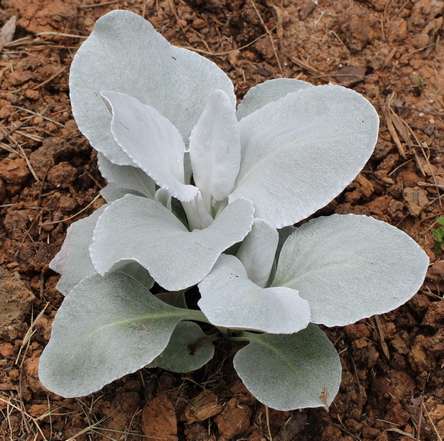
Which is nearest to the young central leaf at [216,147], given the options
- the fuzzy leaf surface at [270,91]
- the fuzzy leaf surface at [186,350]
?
the fuzzy leaf surface at [270,91]

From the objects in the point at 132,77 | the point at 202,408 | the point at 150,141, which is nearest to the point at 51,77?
the point at 132,77

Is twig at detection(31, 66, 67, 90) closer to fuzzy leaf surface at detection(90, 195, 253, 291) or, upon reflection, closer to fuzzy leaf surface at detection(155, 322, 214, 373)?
fuzzy leaf surface at detection(90, 195, 253, 291)

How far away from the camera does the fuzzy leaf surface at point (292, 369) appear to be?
114 centimetres

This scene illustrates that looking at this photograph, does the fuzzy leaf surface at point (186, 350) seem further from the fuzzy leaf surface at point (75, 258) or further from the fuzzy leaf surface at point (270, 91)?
the fuzzy leaf surface at point (270, 91)

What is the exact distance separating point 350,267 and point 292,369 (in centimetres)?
27

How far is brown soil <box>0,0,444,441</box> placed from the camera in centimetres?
134

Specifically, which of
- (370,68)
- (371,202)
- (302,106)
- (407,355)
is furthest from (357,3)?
(407,355)

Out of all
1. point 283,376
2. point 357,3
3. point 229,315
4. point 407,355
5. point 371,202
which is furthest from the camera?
point 357,3

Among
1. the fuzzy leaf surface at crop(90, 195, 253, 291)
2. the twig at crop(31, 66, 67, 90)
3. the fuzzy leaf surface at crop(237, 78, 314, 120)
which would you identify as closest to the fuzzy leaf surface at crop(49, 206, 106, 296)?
the fuzzy leaf surface at crop(90, 195, 253, 291)

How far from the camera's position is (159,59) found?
1.39 metres

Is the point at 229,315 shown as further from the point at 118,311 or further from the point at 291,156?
the point at 291,156

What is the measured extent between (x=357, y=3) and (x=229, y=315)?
5.25ft

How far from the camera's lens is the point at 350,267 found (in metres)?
1.16

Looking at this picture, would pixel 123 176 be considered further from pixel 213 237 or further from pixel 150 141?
pixel 213 237
